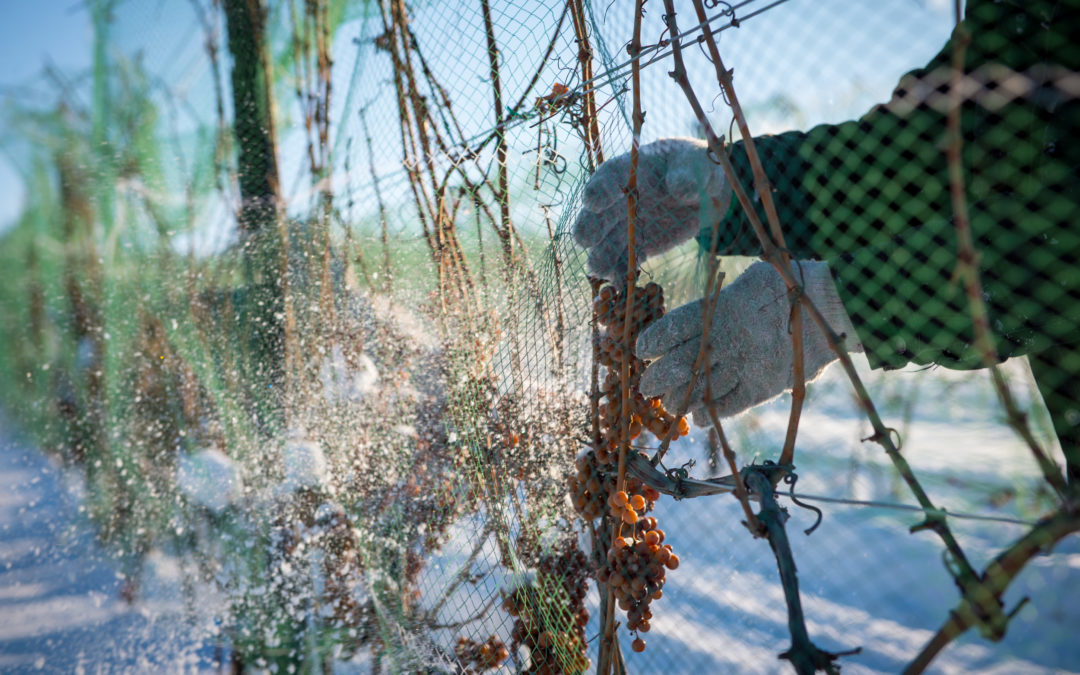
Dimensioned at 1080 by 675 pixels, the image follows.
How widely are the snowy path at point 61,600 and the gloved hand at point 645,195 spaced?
1609mm

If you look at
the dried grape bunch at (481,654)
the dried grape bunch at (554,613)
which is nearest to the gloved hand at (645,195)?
the dried grape bunch at (554,613)

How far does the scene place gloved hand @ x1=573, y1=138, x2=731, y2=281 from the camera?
2.25ft

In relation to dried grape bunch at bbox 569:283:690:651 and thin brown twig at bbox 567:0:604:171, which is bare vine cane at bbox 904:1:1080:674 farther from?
thin brown twig at bbox 567:0:604:171

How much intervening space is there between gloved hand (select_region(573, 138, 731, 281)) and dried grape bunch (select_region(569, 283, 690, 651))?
0.18 ft

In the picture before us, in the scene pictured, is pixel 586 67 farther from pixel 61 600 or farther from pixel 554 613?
pixel 61 600

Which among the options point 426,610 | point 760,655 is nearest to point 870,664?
point 760,655

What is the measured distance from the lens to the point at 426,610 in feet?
4.59

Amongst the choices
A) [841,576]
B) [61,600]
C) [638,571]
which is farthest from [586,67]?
[61,600]

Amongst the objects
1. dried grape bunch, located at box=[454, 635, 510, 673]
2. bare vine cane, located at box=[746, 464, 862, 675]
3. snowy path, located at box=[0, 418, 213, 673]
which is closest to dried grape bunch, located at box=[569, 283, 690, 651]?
→ bare vine cane, located at box=[746, 464, 862, 675]

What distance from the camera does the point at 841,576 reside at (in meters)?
0.77

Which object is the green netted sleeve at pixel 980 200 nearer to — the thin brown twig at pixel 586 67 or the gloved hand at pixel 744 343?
the gloved hand at pixel 744 343

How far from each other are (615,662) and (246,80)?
7.20 feet

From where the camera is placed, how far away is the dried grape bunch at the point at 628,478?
64 centimetres

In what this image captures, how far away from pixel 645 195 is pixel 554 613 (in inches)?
29.1
